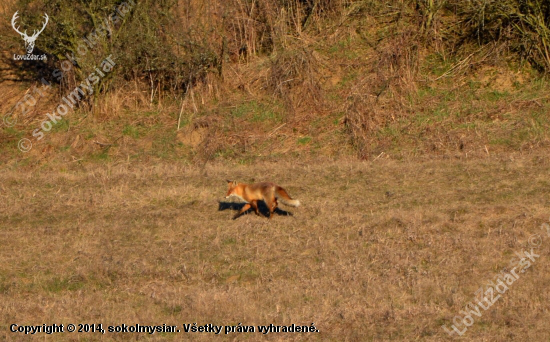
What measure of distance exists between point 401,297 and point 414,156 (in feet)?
30.0

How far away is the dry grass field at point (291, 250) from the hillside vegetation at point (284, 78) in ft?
8.31

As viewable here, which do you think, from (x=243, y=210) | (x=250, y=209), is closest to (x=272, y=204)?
(x=243, y=210)

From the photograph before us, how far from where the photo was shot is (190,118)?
21.8 metres

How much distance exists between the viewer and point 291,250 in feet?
39.2

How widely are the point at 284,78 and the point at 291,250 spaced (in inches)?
433

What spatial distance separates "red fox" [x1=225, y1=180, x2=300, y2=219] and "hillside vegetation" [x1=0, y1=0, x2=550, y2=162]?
6.12 metres

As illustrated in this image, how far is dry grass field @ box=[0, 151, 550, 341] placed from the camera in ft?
30.5

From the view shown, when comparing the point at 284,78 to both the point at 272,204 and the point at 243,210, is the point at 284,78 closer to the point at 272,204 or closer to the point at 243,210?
the point at 243,210

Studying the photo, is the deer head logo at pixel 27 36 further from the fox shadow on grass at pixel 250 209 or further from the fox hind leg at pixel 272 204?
the fox hind leg at pixel 272 204

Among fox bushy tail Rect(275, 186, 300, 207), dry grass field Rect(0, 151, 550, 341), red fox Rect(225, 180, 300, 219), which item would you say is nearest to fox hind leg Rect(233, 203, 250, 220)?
red fox Rect(225, 180, 300, 219)

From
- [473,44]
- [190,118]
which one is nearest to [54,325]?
[190,118]

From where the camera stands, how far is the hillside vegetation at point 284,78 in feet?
66.2

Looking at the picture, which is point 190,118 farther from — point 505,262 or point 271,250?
point 505,262

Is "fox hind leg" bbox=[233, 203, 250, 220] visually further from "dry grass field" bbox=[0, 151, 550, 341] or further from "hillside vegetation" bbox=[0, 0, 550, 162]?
"hillside vegetation" bbox=[0, 0, 550, 162]
